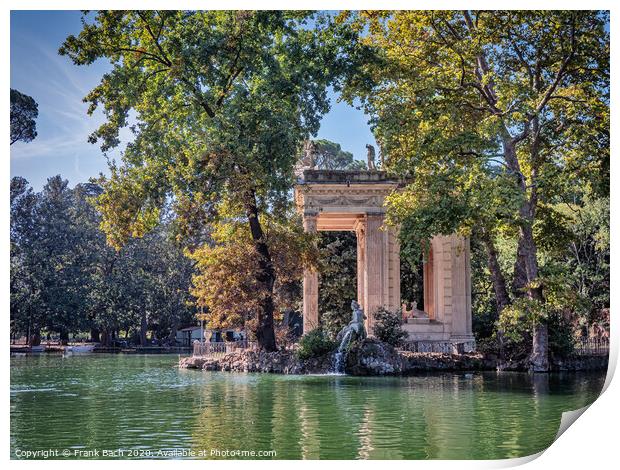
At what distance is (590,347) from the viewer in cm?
2220

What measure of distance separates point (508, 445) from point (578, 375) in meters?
10.2

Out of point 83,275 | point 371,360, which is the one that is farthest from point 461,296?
point 83,275

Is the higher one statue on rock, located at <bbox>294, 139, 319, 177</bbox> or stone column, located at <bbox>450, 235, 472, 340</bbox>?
statue on rock, located at <bbox>294, 139, 319, 177</bbox>

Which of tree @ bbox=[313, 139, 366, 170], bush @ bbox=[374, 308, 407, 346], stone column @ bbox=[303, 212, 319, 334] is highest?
tree @ bbox=[313, 139, 366, 170]

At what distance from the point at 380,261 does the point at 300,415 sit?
56.0 feet

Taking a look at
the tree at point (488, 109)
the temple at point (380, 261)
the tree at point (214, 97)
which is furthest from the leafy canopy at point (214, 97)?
the temple at point (380, 261)

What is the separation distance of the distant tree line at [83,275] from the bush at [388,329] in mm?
7094

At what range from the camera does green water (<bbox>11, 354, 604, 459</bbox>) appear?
929 cm

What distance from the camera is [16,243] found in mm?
14664

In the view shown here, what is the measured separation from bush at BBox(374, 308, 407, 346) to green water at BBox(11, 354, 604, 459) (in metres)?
5.64

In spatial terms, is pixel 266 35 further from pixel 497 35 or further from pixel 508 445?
pixel 508 445

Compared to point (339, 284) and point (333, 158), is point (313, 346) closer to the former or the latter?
point (339, 284)

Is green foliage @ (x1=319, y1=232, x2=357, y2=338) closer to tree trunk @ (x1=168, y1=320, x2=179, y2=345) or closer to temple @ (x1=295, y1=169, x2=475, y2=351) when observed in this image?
temple @ (x1=295, y1=169, x2=475, y2=351)

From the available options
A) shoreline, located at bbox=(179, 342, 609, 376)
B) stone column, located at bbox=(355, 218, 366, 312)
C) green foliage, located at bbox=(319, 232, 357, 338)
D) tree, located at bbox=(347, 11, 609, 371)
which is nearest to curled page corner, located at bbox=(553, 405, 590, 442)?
tree, located at bbox=(347, 11, 609, 371)
